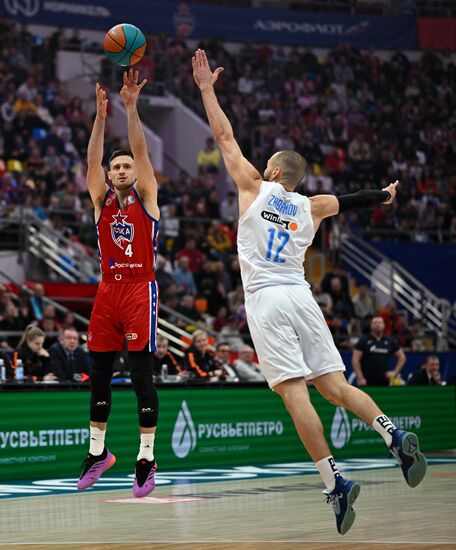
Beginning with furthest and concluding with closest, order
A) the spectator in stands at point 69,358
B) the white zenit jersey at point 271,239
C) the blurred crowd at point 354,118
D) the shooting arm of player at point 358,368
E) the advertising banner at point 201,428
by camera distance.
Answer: the blurred crowd at point 354,118 → the shooting arm of player at point 358,368 → the spectator in stands at point 69,358 → the advertising banner at point 201,428 → the white zenit jersey at point 271,239

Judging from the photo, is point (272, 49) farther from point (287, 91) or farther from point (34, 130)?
point (34, 130)

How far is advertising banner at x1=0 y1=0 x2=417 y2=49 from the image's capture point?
29406 millimetres

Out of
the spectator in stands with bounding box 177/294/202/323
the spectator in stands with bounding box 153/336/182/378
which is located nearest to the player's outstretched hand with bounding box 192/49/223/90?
the spectator in stands with bounding box 153/336/182/378

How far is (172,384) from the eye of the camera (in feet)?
50.4

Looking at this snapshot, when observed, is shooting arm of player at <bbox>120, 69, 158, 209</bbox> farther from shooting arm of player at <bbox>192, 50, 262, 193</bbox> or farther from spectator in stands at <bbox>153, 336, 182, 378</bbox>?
spectator in stands at <bbox>153, 336, 182, 378</bbox>

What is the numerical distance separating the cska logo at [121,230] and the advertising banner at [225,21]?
20420 mm

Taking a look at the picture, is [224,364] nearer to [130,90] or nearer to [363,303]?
[363,303]

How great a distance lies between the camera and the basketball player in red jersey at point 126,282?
368 inches

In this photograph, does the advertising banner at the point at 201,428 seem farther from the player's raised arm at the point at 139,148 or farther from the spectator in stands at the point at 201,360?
the player's raised arm at the point at 139,148

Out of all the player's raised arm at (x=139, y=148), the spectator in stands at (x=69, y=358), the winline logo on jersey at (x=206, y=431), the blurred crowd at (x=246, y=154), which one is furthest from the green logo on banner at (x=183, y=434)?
the player's raised arm at (x=139, y=148)

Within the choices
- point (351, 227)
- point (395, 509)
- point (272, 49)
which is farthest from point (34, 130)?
point (395, 509)

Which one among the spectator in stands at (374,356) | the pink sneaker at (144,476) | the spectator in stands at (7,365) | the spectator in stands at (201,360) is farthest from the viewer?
the spectator in stands at (374,356)


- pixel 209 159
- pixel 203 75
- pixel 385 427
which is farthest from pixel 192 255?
pixel 385 427

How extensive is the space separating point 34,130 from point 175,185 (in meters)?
3.57
